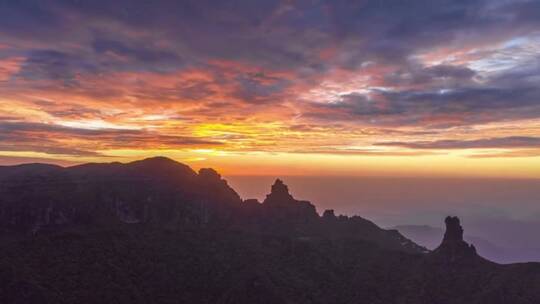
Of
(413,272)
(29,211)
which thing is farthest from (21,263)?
(413,272)

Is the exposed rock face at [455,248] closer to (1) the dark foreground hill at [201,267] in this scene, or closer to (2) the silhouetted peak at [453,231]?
(2) the silhouetted peak at [453,231]

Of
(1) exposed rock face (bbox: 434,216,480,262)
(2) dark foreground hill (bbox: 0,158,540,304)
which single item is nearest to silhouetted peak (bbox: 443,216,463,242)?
(1) exposed rock face (bbox: 434,216,480,262)

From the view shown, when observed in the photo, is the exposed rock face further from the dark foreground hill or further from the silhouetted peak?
the dark foreground hill

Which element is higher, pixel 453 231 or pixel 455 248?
pixel 453 231

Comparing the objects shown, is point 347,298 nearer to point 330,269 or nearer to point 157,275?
point 330,269

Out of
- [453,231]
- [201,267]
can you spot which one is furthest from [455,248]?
[201,267]

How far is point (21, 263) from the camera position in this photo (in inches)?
5428

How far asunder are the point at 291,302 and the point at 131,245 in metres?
64.0

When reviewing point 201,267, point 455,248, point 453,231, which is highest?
point 453,231

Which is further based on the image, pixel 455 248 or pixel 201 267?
pixel 455 248

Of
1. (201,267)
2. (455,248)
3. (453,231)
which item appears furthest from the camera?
(453,231)

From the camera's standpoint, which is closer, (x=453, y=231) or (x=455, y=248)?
(x=455, y=248)

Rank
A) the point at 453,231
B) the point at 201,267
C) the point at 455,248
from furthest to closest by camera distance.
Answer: the point at 453,231 < the point at 455,248 < the point at 201,267

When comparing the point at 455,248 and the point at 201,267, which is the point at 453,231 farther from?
the point at 201,267
